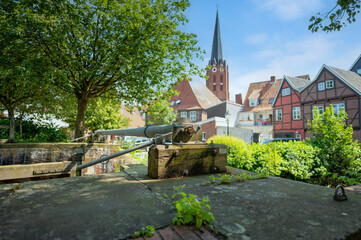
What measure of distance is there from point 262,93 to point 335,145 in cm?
3089

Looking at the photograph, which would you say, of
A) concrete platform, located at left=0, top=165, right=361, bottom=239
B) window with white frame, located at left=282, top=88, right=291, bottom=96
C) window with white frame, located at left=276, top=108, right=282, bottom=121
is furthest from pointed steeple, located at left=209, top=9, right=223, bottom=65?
concrete platform, located at left=0, top=165, right=361, bottom=239

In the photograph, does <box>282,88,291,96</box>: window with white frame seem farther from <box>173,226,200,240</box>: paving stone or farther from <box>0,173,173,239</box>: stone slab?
<box>173,226,200,240</box>: paving stone

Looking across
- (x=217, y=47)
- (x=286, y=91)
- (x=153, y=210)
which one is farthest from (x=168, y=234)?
(x=217, y=47)

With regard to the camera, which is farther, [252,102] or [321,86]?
[252,102]

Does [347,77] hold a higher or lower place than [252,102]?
higher

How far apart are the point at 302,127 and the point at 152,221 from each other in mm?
25115

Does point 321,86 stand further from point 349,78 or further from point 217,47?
point 217,47

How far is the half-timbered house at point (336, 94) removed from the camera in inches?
723

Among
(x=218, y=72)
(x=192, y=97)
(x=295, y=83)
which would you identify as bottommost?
(x=295, y=83)

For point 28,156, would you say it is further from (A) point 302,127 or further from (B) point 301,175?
(A) point 302,127

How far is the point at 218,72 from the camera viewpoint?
192 ft

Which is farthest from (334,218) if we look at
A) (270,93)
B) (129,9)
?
(270,93)

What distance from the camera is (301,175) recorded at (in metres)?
5.88

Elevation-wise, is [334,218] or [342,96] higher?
[342,96]
